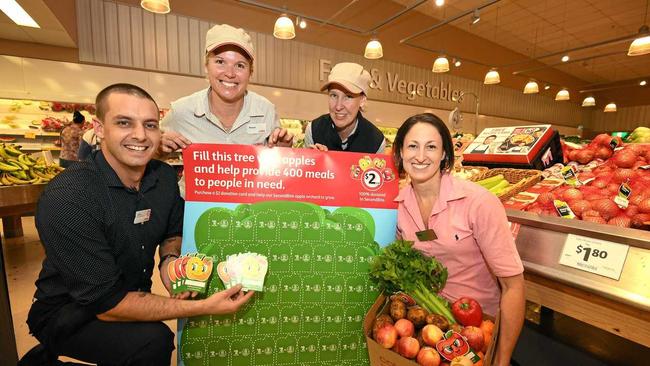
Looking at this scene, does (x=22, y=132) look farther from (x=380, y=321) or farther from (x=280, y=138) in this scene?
(x=380, y=321)

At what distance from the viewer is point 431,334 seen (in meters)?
1.24

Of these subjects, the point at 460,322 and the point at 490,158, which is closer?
the point at 460,322

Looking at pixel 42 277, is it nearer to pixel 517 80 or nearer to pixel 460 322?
pixel 460 322

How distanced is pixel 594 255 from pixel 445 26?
1286 centimetres

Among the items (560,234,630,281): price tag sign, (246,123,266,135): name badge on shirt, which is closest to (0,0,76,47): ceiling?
(246,123,266,135): name badge on shirt

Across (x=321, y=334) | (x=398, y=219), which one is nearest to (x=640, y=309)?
(x=398, y=219)

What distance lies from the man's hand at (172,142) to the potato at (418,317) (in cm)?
131

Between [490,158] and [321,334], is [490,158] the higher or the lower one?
the higher one

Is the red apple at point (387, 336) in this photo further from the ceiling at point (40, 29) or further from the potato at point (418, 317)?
the ceiling at point (40, 29)

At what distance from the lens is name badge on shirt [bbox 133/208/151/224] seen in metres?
1.61

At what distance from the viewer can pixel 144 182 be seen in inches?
67.2

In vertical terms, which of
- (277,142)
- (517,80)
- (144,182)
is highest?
(517,80)

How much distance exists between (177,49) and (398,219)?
864cm

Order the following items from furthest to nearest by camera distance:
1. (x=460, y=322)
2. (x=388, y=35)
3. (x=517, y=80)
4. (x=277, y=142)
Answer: (x=517, y=80) → (x=388, y=35) → (x=277, y=142) → (x=460, y=322)
